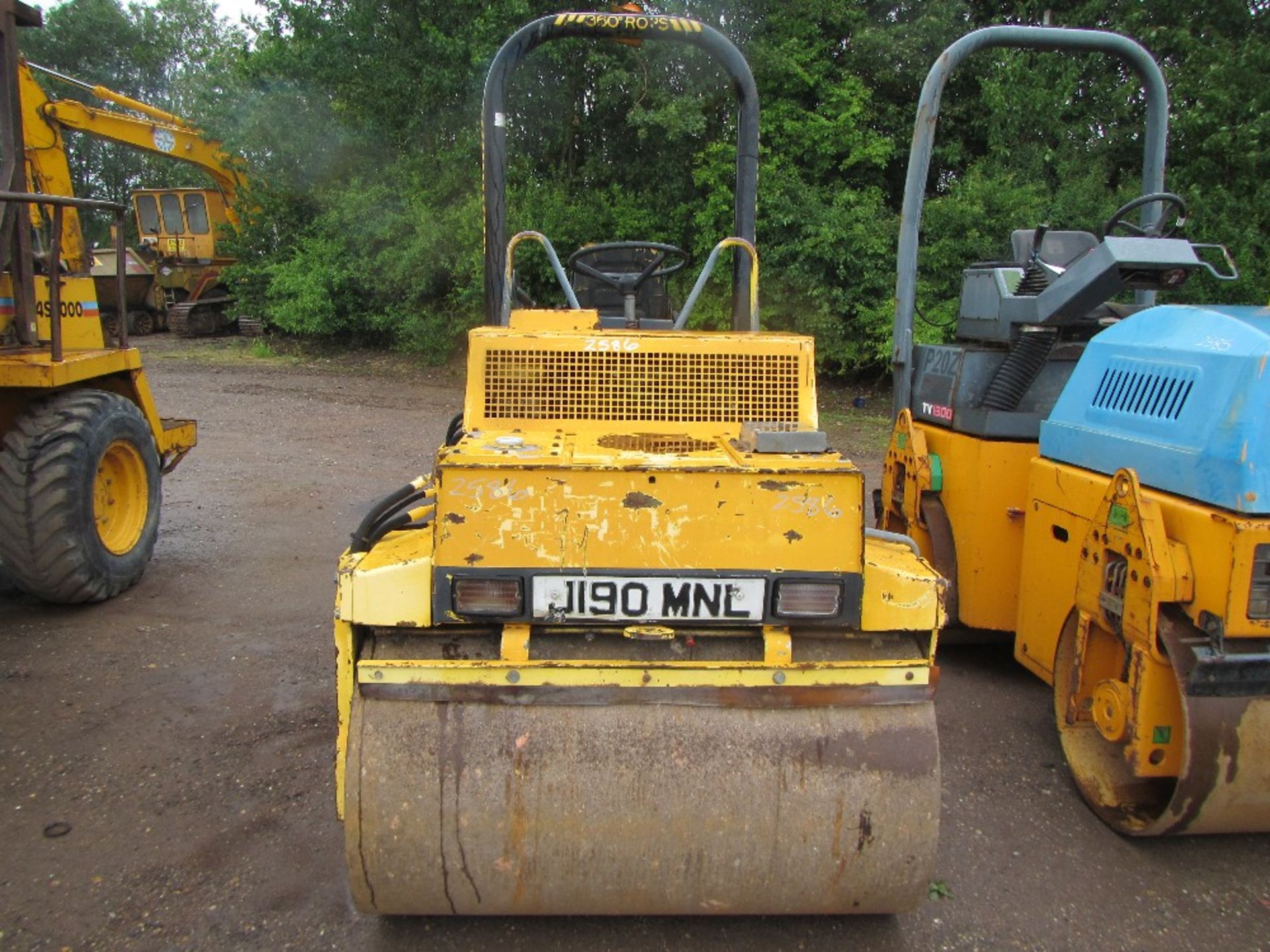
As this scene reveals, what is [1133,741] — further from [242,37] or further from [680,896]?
[242,37]

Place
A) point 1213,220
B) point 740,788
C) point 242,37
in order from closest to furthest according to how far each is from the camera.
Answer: point 740,788 < point 1213,220 < point 242,37

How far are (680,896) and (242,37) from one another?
23.6m

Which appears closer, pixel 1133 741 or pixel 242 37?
pixel 1133 741

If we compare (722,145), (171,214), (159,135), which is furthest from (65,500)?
(171,214)

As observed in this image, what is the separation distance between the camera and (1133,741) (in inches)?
126

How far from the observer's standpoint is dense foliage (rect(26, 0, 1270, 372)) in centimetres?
1236

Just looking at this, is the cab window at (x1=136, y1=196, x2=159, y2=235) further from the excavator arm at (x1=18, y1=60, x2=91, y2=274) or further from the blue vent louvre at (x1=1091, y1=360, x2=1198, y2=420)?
the blue vent louvre at (x1=1091, y1=360, x2=1198, y2=420)

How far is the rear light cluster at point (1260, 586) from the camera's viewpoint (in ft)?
9.52

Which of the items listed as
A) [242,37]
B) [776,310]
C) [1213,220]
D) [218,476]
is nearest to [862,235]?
[776,310]

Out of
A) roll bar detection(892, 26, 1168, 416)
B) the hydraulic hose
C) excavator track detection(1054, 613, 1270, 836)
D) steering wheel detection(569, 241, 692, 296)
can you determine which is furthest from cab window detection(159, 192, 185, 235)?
excavator track detection(1054, 613, 1270, 836)

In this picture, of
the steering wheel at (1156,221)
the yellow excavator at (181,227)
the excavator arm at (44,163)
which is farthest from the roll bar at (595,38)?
the yellow excavator at (181,227)

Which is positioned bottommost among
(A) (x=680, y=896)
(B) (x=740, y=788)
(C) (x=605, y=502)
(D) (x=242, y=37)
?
(A) (x=680, y=896)

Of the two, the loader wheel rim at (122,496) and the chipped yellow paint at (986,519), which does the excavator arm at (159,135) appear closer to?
the loader wheel rim at (122,496)

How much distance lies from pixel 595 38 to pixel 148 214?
69.8 ft
